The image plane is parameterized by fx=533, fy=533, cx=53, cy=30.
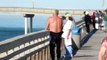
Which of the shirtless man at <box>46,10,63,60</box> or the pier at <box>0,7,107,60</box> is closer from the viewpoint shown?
the pier at <box>0,7,107,60</box>

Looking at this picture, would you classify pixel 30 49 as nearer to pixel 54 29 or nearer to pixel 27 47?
pixel 27 47

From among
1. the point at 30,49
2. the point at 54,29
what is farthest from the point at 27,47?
the point at 54,29

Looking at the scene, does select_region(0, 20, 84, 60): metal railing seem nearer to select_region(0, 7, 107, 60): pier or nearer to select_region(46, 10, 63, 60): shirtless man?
select_region(0, 7, 107, 60): pier

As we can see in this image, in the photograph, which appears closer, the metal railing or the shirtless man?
the metal railing

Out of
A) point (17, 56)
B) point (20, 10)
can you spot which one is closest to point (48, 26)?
point (17, 56)

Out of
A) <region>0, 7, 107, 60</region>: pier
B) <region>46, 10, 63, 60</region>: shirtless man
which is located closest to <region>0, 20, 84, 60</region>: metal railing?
<region>0, 7, 107, 60</region>: pier

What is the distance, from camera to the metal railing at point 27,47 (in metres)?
10.8

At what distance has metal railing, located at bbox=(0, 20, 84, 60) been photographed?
10812 mm

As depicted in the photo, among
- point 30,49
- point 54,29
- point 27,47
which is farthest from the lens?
point 54,29

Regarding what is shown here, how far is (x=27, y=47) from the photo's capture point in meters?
13.2

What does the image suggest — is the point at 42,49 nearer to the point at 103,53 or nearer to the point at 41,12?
the point at 103,53

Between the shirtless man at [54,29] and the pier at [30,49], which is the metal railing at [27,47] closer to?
the pier at [30,49]

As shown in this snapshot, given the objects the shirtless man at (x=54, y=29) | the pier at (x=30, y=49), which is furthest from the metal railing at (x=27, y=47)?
the shirtless man at (x=54, y=29)

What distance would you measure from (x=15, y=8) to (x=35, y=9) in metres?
4.83
